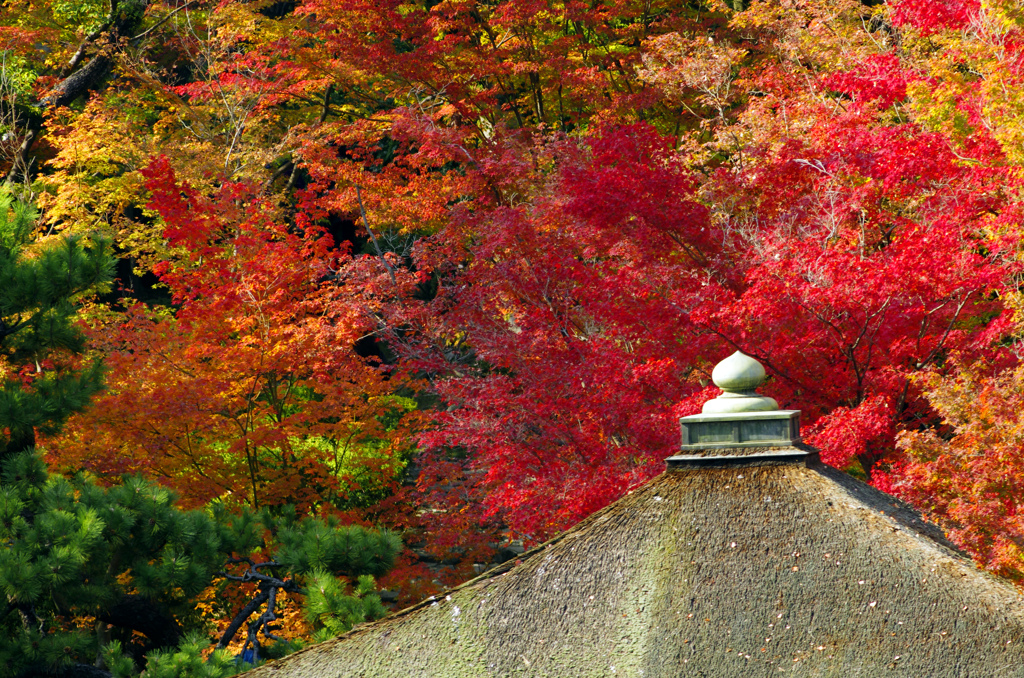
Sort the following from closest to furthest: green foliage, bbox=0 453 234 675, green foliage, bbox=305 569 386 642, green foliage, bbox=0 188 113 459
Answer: green foliage, bbox=0 453 234 675 → green foliage, bbox=305 569 386 642 → green foliage, bbox=0 188 113 459

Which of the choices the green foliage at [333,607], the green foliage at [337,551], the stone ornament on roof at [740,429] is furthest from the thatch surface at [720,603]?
the green foliage at [337,551]

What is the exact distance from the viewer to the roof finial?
3572 mm

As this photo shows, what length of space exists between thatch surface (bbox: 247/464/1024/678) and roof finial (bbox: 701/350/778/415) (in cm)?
25

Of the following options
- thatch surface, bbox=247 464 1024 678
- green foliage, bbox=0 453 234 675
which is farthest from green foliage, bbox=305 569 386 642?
thatch surface, bbox=247 464 1024 678

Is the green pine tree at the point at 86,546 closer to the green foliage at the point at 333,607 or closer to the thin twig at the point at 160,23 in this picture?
the green foliage at the point at 333,607

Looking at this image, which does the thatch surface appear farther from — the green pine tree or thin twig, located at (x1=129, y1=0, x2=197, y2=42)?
thin twig, located at (x1=129, y1=0, x2=197, y2=42)

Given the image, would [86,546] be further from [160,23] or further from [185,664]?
[160,23]

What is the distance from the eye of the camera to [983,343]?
20.5ft

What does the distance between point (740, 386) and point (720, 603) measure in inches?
35.4

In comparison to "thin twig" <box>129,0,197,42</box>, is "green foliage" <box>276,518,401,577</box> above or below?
below

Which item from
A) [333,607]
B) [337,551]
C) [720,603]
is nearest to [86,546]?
[333,607]

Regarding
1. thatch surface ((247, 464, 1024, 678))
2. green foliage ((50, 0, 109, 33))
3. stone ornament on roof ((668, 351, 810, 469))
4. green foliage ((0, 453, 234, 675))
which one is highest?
green foliage ((50, 0, 109, 33))

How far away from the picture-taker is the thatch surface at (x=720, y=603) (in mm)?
2998

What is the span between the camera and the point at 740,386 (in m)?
3.60
